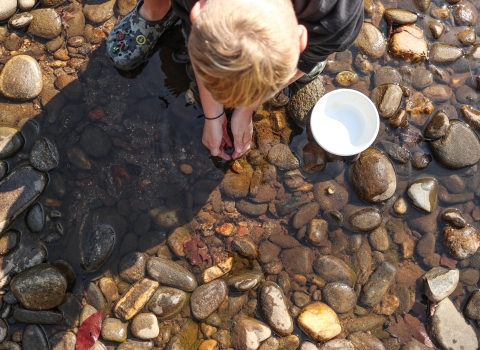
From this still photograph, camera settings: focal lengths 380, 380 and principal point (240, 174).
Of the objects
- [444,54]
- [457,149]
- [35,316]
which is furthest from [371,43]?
[35,316]

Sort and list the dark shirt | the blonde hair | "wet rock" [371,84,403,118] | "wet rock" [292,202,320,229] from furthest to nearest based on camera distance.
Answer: "wet rock" [371,84,403,118]
"wet rock" [292,202,320,229]
the dark shirt
the blonde hair

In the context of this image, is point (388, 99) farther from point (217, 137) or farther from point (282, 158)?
point (217, 137)

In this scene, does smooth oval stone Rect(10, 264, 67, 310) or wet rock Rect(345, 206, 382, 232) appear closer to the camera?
smooth oval stone Rect(10, 264, 67, 310)

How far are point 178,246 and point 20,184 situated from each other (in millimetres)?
1540

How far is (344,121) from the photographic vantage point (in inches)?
148

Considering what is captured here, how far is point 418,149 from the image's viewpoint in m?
3.76

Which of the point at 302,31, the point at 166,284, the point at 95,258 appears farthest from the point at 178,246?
the point at 302,31

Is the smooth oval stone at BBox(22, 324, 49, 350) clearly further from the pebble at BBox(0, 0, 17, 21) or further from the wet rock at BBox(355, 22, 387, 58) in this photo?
the wet rock at BBox(355, 22, 387, 58)

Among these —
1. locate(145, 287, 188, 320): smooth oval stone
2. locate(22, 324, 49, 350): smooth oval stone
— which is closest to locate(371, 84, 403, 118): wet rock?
locate(145, 287, 188, 320): smooth oval stone

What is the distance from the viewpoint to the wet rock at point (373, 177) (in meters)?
3.56

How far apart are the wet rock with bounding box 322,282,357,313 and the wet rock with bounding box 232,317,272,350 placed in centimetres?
62

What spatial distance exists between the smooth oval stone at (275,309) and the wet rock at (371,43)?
8.47ft

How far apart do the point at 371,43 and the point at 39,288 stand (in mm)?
3944

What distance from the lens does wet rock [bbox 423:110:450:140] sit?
3.70 meters
